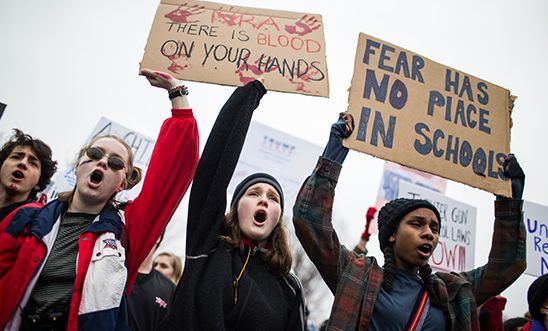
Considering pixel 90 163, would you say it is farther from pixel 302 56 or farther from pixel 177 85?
pixel 302 56

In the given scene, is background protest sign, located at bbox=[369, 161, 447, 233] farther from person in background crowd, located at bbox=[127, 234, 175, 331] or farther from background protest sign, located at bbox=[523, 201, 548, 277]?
person in background crowd, located at bbox=[127, 234, 175, 331]

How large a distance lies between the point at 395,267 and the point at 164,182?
4.04 feet

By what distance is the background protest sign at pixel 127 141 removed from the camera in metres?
4.51

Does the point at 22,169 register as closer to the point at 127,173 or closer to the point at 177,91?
the point at 127,173

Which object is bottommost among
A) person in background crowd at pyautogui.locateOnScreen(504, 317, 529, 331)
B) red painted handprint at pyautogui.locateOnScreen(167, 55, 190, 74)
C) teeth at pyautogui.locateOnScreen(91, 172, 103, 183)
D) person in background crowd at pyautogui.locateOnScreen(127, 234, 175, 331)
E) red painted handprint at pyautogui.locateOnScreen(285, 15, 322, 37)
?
person in background crowd at pyautogui.locateOnScreen(127, 234, 175, 331)

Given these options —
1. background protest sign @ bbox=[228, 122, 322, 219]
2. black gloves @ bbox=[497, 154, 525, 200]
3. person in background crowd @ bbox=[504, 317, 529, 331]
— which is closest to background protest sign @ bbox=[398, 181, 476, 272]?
person in background crowd @ bbox=[504, 317, 529, 331]

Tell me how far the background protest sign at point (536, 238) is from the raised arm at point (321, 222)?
10.9 feet

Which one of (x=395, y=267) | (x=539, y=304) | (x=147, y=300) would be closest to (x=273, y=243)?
(x=395, y=267)

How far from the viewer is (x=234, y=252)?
228 cm

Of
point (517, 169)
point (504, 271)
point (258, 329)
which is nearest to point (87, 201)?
point (258, 329)

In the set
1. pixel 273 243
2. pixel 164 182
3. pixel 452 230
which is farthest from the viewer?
pixel 452 230

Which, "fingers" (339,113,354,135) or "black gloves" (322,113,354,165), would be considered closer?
"black gloves" (322,113,354,165)

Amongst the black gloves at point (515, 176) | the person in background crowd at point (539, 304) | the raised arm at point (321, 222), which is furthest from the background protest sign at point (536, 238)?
the raised arm at point (321, 222)

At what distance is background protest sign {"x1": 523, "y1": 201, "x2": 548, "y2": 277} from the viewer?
4672 mm
